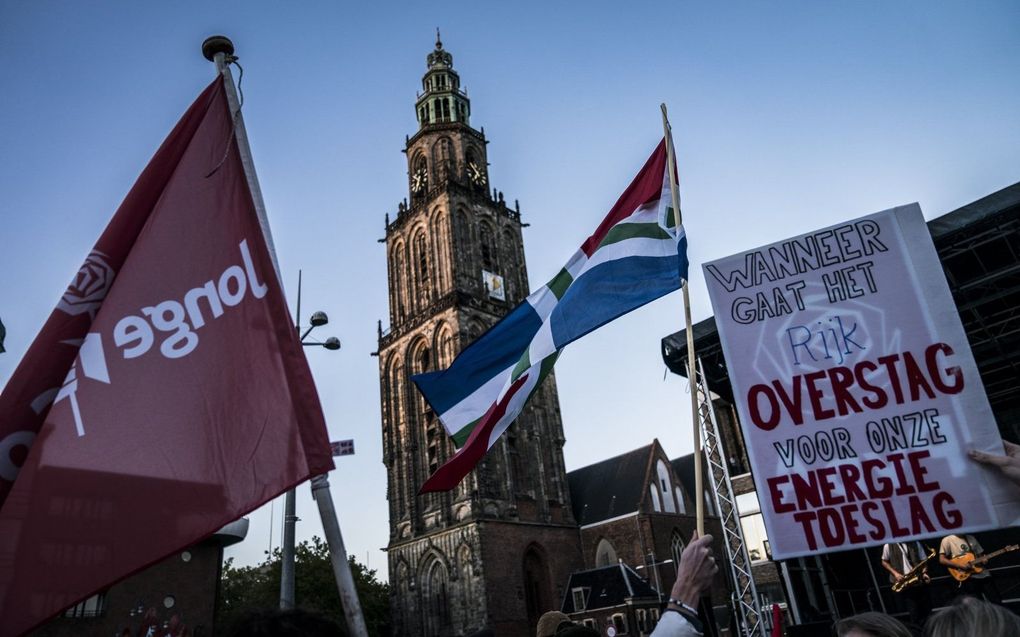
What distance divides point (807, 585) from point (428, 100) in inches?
1770

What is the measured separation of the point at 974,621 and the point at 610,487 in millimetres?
43031

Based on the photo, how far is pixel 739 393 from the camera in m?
5.34

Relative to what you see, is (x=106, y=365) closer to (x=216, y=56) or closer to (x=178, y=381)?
(x=178, y=381)

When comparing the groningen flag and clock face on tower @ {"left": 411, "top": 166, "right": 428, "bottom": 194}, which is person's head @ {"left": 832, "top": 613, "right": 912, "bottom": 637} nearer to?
the groningen flag

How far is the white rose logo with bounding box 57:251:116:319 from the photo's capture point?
3621 millimetres

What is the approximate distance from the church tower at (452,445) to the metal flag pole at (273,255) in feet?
89.5

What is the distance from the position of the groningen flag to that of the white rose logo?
9.93 feet

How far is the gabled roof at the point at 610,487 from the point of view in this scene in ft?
137

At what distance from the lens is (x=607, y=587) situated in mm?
35625

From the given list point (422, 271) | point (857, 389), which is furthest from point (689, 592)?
point (422, 271)

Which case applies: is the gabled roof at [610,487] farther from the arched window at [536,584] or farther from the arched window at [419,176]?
the arched window at [419,176]

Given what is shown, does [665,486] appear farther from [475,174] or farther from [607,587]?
[475,174]

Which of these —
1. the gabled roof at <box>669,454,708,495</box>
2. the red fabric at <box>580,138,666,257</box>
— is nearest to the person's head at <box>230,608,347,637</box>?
the red fabric at <box>580,138,666,257</box>

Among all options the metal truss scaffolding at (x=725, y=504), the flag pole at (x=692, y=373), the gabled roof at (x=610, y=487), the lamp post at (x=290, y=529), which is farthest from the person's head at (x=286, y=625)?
the gabled roof at (x=610, y=487)
